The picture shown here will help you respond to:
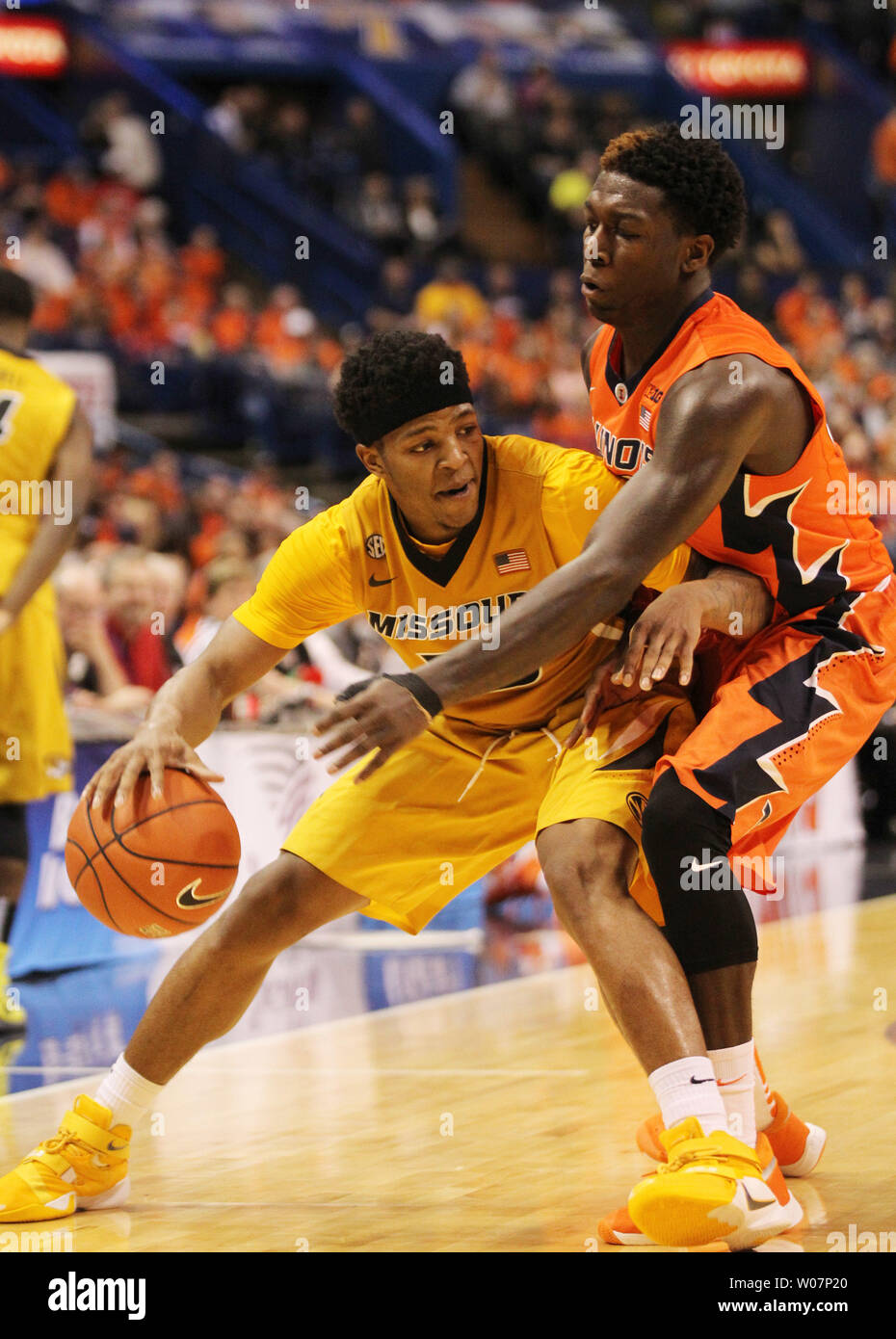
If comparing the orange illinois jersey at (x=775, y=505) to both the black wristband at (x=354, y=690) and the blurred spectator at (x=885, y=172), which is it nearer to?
the black wristband at (x=354, y=690)

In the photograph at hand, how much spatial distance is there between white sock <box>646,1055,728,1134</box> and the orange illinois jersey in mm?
949

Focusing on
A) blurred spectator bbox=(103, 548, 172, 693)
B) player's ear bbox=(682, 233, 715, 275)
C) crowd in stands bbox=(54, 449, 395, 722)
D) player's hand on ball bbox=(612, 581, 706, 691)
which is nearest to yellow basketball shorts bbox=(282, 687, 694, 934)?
player's hand on ball bbox=(612, 581, 706, 691)

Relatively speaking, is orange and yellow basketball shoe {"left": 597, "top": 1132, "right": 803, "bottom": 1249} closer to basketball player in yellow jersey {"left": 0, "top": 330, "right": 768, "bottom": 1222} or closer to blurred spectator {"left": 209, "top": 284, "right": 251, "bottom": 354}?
basketball player in yellow jersey {"left": 0, "top": 330, "right": 768, "bottom": 1222}

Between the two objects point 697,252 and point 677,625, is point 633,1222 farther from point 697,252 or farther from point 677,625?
point 697,252

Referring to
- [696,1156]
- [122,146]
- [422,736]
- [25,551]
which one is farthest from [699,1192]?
[122,146]

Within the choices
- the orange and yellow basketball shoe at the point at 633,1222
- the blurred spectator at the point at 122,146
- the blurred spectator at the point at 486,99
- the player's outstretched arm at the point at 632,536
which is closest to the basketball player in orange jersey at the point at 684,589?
the player's outstretched arm at the point at 632,536

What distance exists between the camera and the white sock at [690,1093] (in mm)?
3152

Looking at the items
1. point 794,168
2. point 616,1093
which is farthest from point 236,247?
point 616,1093

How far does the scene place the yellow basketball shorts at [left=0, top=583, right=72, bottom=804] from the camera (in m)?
5.63

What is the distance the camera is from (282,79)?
19750 millimetres

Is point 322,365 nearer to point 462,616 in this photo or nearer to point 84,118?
point 84,118

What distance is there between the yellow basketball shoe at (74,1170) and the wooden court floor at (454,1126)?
54 millimetres

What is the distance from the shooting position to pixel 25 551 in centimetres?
560

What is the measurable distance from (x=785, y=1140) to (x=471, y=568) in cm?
138
